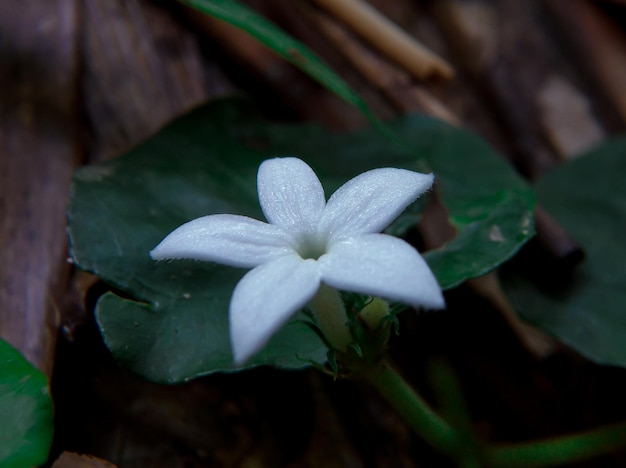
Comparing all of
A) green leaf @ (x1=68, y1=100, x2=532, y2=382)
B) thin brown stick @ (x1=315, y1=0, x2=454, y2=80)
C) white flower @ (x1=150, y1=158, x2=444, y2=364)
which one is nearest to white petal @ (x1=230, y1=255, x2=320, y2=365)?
white flower @ (x1=150, y1=158, x2=444, y2=364)

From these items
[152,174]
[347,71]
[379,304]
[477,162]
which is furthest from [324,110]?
[379,304]

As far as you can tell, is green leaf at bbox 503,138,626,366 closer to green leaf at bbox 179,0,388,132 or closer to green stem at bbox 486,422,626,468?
green stem at bbox 486,422,626,468

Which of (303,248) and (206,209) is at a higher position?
(303,248)

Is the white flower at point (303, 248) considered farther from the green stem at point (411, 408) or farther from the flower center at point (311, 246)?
the green stem at point (411, 408)

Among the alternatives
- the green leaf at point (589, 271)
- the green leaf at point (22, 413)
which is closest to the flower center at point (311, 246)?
the green leaf at point (22, 413)

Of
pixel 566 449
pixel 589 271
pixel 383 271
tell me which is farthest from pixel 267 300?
pixel 589 271

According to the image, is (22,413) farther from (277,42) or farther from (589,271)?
(589,271)
